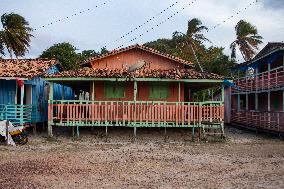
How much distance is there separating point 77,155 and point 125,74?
619cm

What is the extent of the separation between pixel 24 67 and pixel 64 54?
690 inches

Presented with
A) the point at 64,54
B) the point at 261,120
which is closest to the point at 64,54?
the point at 64,54

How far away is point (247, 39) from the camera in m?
39.3

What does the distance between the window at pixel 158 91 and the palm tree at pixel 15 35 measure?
667 inches

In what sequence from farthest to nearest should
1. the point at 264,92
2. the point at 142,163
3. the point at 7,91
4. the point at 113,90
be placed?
the point at 264,92 → the point at 7,91 → the point at 113,90 → the point at 142,163

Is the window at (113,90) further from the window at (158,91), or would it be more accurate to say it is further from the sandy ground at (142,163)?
the sandy ground at (142,163)

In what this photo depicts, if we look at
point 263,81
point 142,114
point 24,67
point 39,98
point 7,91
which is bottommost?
point 142,114

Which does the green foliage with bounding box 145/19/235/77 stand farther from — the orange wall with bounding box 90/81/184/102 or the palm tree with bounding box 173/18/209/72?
the orange wall with bounding box 90/81/184/102

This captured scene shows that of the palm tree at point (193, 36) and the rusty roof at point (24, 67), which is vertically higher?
the palm tree at point (193, 36)

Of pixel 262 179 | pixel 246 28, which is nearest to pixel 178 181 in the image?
pixel 262 179

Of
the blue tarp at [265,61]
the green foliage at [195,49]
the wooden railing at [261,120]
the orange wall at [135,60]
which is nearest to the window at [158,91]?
the orange wall at [135,60]

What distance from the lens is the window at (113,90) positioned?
64.7 feet

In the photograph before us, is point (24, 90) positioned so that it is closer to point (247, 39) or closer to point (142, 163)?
point (142, 163)

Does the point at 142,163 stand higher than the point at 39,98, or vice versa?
the point at 39,98
